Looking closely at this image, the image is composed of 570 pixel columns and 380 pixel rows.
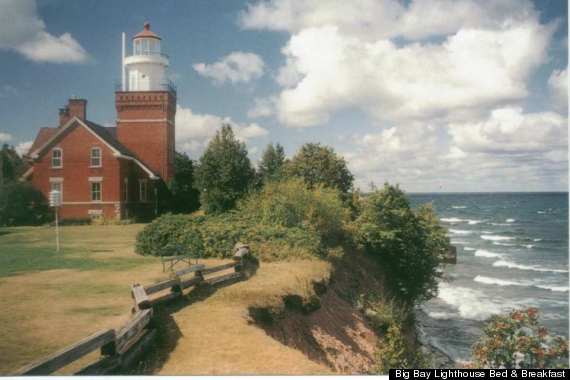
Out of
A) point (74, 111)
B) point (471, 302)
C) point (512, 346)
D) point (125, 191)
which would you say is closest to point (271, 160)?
point (125, 191)

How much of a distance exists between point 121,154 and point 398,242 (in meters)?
15.6

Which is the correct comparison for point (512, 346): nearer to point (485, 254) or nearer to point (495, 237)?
point (485, 254)

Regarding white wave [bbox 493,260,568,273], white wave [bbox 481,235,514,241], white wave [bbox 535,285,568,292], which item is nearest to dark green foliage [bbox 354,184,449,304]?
white wave [bbox 535,285,568,292]

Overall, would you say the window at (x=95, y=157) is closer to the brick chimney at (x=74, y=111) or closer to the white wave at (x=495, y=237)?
the brick chimney at (x=74, y=111)

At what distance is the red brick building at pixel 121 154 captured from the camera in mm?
21219

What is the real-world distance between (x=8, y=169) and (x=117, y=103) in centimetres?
670

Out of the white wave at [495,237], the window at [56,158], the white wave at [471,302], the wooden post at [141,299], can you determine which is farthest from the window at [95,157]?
the white wave at [495,237]

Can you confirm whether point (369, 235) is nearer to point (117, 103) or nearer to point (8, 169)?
point (117, 103)

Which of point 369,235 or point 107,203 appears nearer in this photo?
point 369,235

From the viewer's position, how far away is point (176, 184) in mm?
27062

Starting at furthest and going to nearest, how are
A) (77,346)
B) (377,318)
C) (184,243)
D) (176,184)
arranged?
(176,184), (184,243), (377,318), (77,346)

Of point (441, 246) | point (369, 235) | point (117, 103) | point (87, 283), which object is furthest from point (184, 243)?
point (441, 246)

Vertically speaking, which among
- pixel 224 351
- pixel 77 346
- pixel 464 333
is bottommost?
pixel 464 333

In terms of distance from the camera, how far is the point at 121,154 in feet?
79.4
